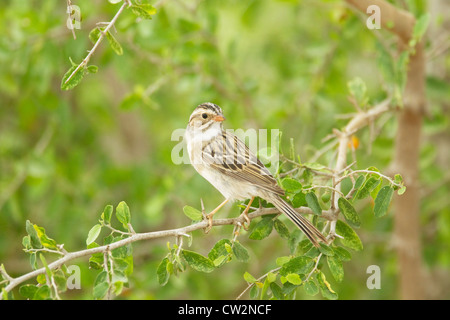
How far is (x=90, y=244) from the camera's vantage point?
327 cm

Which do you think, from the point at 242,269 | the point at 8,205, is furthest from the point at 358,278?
the point at 8,205

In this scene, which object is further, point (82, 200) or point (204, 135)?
point (82, 200)

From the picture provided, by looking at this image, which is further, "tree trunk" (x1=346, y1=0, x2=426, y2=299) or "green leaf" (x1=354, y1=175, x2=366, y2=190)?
"tree trunk" (x1=346, y1=0, x2=426, y2=299)

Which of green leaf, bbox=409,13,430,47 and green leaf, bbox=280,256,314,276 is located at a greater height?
green leaf, bbox=409,13,430,47

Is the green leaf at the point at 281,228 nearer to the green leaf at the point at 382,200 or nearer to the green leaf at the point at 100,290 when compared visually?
the green leaf at the point at 382,200

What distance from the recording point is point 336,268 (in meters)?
3.35

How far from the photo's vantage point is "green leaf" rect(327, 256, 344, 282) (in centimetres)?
334

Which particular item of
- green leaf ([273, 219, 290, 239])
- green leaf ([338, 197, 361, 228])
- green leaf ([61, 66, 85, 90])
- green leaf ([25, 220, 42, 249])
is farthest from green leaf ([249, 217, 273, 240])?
green leaf ([61, 66, 85, 90])

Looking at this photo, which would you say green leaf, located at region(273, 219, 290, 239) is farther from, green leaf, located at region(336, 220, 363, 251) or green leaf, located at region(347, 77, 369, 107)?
green leaf, located at region(347, 77, 369, 107)

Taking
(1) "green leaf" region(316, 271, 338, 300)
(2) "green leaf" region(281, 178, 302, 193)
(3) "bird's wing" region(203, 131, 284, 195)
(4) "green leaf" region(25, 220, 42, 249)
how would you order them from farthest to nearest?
(3) "bird's wing" region(203, 131, 284, 195), (2) "green leaf" region(281, 178, 302, 193), (1) "green leaf" region(316, 271, 338, 300), (4) "green leaf" region(25, 220, 42, 249)

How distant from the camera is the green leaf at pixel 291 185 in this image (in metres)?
3.35

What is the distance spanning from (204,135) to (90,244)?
164cm

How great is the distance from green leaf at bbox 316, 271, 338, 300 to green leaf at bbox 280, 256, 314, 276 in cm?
8

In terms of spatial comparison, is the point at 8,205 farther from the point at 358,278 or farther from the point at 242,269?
the point at 358,278
